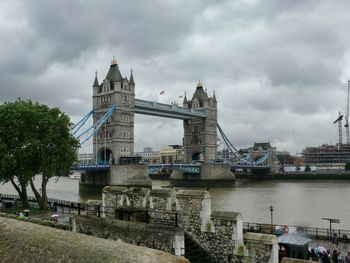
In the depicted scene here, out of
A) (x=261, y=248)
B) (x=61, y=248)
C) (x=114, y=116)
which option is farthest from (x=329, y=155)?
(x=61, y=248)

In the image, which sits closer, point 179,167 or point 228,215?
point 228,215

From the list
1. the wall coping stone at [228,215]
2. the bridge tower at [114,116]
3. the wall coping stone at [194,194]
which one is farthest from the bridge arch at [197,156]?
the wall coping stone at [228,215]

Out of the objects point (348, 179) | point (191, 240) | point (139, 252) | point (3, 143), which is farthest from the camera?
point (348, 179)

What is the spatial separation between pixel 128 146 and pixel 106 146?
436cm

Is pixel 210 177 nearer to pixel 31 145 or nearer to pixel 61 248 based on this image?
pixel 31 145

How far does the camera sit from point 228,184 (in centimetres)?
8769

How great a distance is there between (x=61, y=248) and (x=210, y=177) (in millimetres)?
85346

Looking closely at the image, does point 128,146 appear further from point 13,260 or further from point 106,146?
point 13,260

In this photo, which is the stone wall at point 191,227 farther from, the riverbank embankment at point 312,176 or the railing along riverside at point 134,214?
the riverbank embankment at point 312,176

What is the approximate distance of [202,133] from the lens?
11106 cm

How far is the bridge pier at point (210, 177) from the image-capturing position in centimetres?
8788

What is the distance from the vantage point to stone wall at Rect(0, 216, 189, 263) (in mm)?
3994

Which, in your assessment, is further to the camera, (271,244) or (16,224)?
(271,244)

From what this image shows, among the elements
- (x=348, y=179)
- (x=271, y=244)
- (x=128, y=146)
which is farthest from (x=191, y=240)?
(x=348, y=179)
